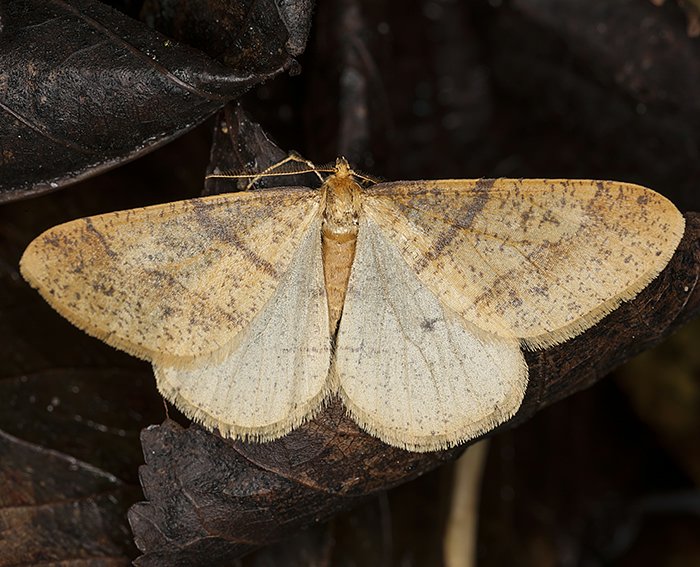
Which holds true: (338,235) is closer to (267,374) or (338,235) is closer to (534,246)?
(267,374)

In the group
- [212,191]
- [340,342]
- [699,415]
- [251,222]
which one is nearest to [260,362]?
[340,342]

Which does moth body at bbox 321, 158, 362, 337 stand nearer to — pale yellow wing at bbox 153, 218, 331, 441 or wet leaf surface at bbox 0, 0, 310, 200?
pale yellow wing at bbox 153, 218, 331, 441

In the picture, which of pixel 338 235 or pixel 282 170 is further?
pixel 282 170

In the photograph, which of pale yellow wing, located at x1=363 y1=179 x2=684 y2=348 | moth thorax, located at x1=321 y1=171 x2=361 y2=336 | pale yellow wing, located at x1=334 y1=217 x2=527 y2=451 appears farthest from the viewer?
moth thorax, located at x1=321 y1=171 x2=361 y2=336

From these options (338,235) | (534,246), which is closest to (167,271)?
(338,235)

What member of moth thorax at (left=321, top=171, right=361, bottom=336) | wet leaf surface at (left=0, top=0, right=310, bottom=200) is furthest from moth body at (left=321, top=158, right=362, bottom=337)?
wet leaf surface at (left=0, top=0, right=310, bottom=200)

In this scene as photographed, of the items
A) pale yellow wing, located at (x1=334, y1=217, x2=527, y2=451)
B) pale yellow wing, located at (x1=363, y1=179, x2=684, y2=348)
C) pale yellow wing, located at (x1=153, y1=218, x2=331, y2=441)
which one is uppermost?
pale yellow wing, located at (x1=363, y1=179, x2=684, y2=348)

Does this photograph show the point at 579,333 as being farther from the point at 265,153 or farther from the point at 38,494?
the point at 38,494
